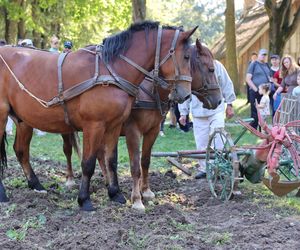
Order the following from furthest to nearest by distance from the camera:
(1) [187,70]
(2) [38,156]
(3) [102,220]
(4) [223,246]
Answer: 1. (2) [38,156]
2. (1) [187,70]
3. (3) [102,220]
4. (4) [223,246]

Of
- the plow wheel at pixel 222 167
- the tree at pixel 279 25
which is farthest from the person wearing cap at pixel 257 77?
the plow wheel at pixel 222 167

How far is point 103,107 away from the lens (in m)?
5.66

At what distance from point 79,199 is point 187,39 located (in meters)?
2.07

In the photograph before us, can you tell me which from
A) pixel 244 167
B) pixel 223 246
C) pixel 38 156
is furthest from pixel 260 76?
pixel 223 246

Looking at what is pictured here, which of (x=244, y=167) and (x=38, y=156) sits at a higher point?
(x=244, y=167)

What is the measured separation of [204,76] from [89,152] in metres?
1.56

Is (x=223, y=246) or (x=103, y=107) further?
(x=103, y=107)

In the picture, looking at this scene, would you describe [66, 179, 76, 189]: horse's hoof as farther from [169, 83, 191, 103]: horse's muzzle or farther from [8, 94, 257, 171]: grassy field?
[169, 83, 191, 103]: horse's muzzle

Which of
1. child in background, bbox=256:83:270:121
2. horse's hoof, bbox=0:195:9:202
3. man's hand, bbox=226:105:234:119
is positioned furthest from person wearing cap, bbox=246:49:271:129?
horse's hoof, bbox=0:195:9:202

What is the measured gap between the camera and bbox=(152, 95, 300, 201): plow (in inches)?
227

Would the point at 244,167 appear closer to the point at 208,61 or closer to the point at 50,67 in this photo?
the point at 208,61

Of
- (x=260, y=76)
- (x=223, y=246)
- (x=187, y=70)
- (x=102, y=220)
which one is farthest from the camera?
(x=260, y=76)

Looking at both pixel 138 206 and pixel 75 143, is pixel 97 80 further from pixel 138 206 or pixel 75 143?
pixel 75 143

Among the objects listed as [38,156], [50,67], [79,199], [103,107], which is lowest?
[38,156]
